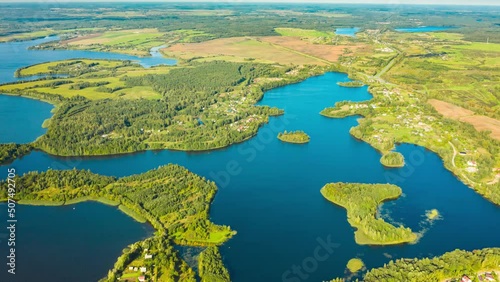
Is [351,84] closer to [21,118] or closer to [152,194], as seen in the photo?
[152,194]

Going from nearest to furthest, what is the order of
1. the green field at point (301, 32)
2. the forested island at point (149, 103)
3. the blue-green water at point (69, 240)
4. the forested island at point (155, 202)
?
the blue-green water at point (69, 240) < the forested island at point (155, 202) < the forested island at point (149, 103) < the green field at point (301, 32)

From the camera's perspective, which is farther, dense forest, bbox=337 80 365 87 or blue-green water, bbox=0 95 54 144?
dense forest, bbox=337 80 365 87

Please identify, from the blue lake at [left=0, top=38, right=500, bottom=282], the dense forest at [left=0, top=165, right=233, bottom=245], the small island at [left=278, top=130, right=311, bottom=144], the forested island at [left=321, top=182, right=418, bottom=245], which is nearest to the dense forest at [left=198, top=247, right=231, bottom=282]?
the blue lake at [left=0, top=38, right=500, bottom=282]

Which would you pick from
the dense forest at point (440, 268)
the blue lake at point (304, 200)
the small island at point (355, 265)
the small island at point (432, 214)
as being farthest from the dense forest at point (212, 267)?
the small island at point (432, 214)

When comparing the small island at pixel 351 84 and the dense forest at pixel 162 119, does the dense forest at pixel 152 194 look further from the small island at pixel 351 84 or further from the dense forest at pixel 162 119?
the small island at pixel 351 84

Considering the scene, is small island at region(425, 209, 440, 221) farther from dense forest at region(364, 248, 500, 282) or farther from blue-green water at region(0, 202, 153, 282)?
blue-green water at region(0, 202, 153, 282)

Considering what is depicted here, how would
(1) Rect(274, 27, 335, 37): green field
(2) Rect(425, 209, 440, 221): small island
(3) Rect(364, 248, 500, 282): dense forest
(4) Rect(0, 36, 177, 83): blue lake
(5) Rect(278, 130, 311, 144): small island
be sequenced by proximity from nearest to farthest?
1. (3) Rect(364, 248, 500, 282): dense forest
2. (2) Rect(425, 209, 440, 221): small island
3. (5) Rect(278, 130, 311, 144): small island
4. (4) Rect(0, 36, 177, 83): blue lake
5. (1) Rect(274, 27, 335, 37): green field

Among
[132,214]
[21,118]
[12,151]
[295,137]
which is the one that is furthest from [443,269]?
[21,118]
